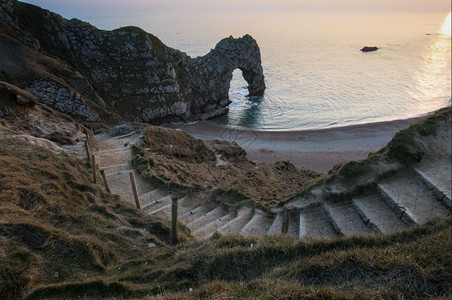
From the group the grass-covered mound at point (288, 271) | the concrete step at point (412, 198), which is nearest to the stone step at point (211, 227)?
the grass-covered mound at point (288, 271)

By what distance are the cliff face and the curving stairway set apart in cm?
2433

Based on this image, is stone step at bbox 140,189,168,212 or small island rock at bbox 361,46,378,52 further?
small island rock at bbox 361,46,378,52

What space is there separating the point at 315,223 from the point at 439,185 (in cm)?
494

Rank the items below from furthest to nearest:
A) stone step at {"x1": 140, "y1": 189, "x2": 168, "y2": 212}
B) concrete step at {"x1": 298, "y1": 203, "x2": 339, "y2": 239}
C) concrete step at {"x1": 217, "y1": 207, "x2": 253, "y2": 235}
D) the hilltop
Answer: stone step at {"x1": 140, "y1": 189, "x2": 168, "y2": 212}, concrete step at {"x1": 217, "y1": 207, "x2": 253, "y2": 235}, concrete step at {"x1": 298, "y1": 203, "x2": 339, "y2": 239}, the hilltop

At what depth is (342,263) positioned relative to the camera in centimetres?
565

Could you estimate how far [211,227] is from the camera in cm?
1171

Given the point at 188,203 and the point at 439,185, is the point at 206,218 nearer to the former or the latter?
the point at 188,203

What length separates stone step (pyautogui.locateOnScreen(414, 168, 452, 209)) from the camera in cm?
983

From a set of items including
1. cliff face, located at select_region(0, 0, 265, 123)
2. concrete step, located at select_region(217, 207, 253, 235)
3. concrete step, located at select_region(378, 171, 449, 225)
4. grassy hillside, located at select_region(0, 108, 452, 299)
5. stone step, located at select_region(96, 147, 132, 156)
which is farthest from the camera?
cliff face, located at select_region(0, 0, 265, 123)

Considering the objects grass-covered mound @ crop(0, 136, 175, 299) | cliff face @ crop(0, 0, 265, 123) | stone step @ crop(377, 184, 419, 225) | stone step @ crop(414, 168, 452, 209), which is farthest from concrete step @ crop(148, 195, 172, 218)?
cliff face @ crop(0, 0, 265, 123)

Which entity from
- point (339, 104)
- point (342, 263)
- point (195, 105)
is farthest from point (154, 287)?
point (339, 104)

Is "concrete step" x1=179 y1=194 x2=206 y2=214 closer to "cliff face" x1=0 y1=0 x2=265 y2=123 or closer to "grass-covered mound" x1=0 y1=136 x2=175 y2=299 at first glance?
"grass-covered mound" x1=0 y1=136 x2=175 y2=299

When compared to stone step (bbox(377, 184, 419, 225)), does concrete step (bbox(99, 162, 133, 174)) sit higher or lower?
lower

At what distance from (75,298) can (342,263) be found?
17.9 ft
